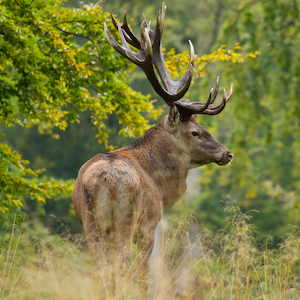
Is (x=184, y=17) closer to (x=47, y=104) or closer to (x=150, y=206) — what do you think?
(x=47, y=104)

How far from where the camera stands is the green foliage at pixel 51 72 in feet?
16.3

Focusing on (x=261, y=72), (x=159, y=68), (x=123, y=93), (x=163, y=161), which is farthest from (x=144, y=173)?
(x=261, y=72)

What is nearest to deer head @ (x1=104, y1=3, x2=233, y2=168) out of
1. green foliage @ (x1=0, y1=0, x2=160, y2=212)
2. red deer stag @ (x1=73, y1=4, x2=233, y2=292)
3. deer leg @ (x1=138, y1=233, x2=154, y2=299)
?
red deer stag @ (x1=73, y1=4, x2=233, y2=292)

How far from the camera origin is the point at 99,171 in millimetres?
3703

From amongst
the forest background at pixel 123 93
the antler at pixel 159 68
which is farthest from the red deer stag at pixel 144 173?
the forest background at pixel 123 93

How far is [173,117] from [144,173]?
0.76m

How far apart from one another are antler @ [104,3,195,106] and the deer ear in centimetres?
8

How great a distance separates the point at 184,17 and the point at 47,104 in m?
18.5

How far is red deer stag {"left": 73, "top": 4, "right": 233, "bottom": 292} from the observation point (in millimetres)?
3682

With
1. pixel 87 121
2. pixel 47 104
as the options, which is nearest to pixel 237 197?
pixel 87 121

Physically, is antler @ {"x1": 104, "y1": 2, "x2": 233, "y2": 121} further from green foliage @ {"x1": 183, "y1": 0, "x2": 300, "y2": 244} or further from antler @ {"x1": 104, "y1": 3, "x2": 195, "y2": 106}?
green foliage @ {"x1": 183, "y1": 0, "x2": 300, "y2": 244}

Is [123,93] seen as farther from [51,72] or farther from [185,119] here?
[185,119]

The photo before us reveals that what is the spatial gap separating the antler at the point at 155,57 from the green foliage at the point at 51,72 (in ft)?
1.96

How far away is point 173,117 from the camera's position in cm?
481
